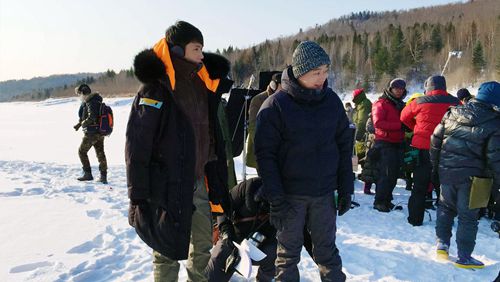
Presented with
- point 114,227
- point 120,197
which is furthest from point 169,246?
point 120,197

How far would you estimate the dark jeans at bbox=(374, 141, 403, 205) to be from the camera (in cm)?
537

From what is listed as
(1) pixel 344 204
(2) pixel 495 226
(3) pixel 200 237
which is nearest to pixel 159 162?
Result: (3) pixel 200 237

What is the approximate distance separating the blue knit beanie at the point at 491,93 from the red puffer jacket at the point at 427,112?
1049mm

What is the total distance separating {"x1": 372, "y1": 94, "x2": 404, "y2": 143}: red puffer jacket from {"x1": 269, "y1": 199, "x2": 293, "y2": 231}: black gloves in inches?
125

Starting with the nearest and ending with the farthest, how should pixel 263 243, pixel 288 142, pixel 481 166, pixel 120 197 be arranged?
pixel 288 142, pixel 263 243, pixel 481 166, pixel 120 197

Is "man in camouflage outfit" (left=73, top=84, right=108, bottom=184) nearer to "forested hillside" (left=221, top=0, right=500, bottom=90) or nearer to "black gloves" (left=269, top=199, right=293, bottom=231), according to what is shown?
"black gloves" (left=269, top=199, right=293, bottom=231)

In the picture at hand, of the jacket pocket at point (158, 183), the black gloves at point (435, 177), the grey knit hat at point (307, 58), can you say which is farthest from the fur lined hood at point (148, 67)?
the black gloves at point (435, 177)

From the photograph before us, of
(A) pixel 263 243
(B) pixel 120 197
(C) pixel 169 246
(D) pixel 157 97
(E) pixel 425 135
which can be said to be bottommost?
(B) pixel 120 197

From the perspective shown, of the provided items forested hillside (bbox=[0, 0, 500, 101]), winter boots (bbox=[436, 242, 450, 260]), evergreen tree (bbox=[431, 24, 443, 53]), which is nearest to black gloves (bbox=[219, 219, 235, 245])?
winter boots (bbox=[436, 242, 450, 260])

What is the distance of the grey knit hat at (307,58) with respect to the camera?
2.54m

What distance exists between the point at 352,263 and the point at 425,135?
2.01 meters

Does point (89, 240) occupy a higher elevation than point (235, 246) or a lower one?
lower

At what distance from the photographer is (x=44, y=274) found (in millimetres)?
3158

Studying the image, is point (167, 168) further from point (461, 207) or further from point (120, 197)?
point (120, 197)
